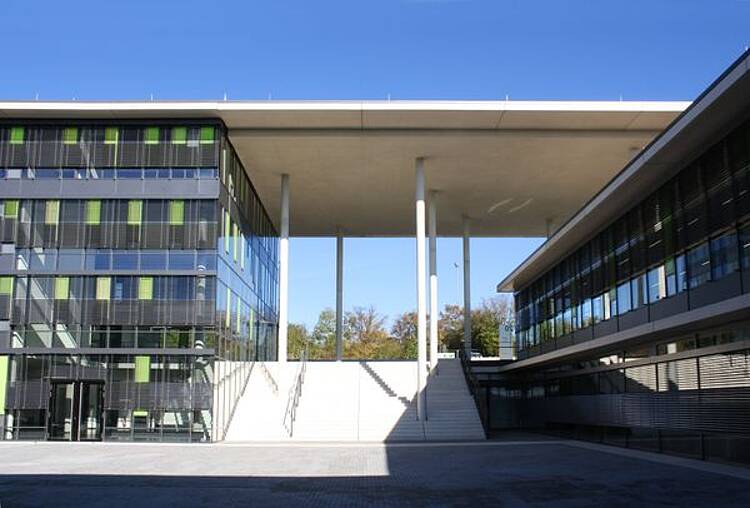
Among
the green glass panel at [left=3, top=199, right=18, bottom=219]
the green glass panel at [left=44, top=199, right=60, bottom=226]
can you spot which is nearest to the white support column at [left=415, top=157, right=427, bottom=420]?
the green glass panel at [left=44, top=199, right=60, bottom=226]

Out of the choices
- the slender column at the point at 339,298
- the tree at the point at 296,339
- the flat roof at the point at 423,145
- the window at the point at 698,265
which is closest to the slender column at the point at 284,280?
the flat roof at the point at 423,145

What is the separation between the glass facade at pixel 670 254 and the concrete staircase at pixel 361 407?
5198 millimetres

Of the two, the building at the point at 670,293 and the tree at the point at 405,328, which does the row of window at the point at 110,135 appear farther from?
the tree at the point at 405,328

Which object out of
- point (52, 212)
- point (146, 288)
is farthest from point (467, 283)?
point (52, 212)

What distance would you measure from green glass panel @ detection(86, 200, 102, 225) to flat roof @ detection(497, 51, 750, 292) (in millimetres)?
15631

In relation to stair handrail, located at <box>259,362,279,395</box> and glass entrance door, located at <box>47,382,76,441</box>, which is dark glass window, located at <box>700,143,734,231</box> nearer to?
stair handrail, located at <box>259,362,279,395</box>

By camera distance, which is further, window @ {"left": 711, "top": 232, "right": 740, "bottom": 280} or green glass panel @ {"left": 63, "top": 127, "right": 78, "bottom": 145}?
green glass panel @ {"left": 63, "top": 127, "right": 78, "bottom": 145}

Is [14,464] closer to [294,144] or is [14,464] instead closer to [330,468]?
[330,468]

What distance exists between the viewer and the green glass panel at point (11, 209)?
Result: 28.0 m

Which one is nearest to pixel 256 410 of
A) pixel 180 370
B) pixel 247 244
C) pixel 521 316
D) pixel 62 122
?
pixel 180 370

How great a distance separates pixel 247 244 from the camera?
34.1 meters

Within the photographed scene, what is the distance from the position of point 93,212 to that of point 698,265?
1918cm

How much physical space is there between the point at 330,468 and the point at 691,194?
411 inches

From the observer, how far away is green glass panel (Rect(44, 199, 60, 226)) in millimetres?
27938
